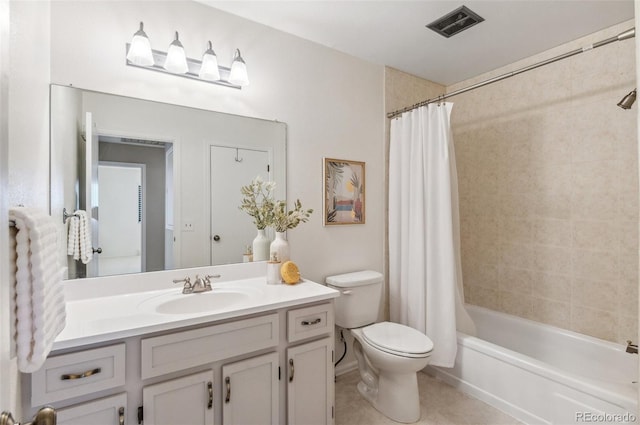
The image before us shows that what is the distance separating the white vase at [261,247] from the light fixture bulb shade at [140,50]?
3.52ft

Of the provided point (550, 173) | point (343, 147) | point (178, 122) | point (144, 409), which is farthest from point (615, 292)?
point (178, 122)

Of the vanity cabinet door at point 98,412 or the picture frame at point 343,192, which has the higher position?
the picture frame at point 343,192

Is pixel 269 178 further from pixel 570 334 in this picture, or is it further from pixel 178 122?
pixel 570 334

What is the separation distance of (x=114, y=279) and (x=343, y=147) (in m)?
1.66

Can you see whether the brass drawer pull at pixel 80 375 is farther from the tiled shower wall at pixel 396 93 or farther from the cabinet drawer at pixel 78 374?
the tiled shower wall at pixel 396 93

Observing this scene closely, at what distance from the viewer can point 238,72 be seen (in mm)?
1818

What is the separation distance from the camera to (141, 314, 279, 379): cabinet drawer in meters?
1.20

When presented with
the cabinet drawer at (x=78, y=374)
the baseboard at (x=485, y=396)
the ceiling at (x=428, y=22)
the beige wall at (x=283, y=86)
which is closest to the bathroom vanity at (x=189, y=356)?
the cabinet drawer at (x=78, y=374)

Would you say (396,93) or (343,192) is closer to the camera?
(343,192)

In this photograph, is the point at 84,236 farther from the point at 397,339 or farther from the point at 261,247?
the point at 397,339

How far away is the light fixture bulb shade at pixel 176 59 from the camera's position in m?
1.63

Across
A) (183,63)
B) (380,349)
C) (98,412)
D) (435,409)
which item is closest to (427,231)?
(380,349)

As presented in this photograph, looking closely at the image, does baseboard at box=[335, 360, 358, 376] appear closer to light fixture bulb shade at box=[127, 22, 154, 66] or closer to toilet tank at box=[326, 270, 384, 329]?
toilet tank at box=[326, 270, 384, 329]

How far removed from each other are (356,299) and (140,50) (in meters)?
1.89
